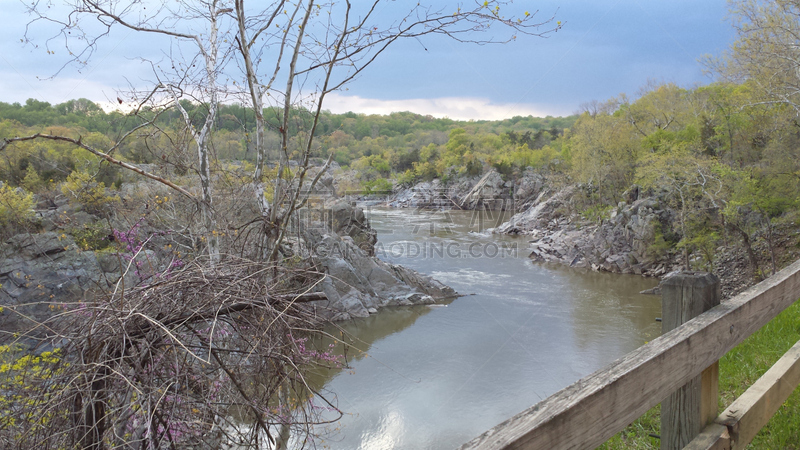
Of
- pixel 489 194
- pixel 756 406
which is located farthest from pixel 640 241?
pixel 489 194

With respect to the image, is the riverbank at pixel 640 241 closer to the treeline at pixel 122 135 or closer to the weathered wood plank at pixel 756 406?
the treeline at pixel 122 135

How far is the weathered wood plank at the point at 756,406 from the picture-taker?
1880 millimetres

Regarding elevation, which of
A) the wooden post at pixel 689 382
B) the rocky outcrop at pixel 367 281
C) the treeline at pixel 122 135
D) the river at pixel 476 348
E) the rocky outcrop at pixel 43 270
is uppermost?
the treeline at pixel 122 135

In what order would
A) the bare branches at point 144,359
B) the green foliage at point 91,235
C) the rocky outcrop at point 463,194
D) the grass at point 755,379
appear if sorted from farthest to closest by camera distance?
the rocky outcrop at point 463,194
the green foliage at point 91,235
the grass at point 755,379
the bare branches at point 144,359

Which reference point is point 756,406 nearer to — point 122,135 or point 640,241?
point 122,135

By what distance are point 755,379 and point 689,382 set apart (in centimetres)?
281

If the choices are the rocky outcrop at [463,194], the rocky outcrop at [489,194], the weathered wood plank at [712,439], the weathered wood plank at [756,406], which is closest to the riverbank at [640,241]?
the rocky outcrop at [489,194]

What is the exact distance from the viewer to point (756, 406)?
78.4 inches

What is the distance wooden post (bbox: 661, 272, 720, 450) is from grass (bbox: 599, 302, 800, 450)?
3.93 ft

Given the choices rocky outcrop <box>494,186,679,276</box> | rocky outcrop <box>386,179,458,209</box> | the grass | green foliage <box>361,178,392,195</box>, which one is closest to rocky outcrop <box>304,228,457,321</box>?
rocky outcrop <box>494,186,679,276</box>

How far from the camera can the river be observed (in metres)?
8.44

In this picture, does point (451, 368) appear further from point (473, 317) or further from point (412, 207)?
point (412, 207)

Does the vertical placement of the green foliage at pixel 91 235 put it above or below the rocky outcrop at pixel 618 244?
above

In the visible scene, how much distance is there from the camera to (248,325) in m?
2.05
